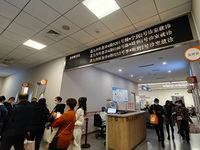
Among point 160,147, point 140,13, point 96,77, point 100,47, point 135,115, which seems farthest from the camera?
point 96,77

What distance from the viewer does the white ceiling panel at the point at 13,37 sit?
10.6 ft

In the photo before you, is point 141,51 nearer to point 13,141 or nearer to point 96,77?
point 13,141

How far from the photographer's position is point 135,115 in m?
3.70

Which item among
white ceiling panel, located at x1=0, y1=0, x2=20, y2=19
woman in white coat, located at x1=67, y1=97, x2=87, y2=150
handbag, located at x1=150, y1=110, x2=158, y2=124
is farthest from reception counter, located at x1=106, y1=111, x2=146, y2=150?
white ceiling panel, located at x1=0, y1=0, x2=20, y2=19

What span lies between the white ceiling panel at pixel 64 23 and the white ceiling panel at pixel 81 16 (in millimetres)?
139

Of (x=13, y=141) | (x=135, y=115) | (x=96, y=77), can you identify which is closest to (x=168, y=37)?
(x=135, y=115)

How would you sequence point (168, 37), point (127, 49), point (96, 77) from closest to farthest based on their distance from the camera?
point (168, 37) → point (127, 49) → point (96, 77)

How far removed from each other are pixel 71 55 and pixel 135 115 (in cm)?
322

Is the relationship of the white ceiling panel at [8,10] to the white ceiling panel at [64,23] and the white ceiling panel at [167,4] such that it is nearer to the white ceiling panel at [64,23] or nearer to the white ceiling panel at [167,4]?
the white ceiling panel at [64,23]

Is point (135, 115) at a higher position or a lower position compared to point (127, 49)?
lower

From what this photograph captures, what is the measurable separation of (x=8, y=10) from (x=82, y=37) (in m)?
1.78

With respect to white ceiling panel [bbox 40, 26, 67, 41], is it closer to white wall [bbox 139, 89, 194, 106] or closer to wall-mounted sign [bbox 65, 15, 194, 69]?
wall-mounted sign [bbox 65, 15, 194, 69]

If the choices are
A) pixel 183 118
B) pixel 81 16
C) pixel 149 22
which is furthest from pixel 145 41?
pixel 183 118

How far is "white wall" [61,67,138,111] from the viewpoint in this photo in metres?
4.57
